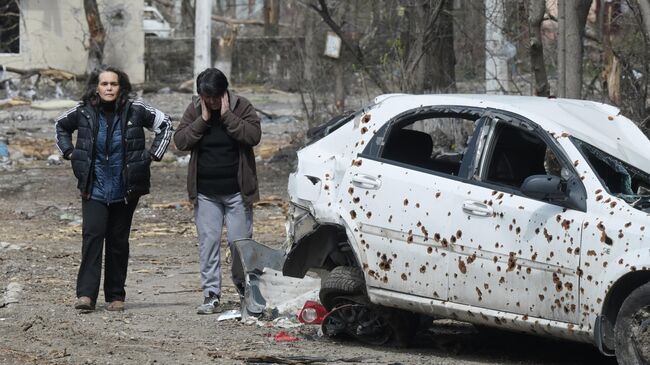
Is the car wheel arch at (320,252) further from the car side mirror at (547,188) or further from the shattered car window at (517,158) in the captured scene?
the car side mirror at (547,188)

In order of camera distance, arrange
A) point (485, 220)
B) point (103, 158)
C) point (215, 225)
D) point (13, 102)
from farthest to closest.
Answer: point (13, 102) → point (103, 158) → point (215, 225) → point (485, 220)

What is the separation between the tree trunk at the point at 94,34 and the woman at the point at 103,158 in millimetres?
25356

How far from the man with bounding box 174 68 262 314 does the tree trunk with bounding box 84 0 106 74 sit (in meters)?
25.8

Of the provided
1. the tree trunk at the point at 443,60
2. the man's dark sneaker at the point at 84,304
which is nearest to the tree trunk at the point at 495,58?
the tree trunk at the point at 443,60

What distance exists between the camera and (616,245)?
22.2 feet

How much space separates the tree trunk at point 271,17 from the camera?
46250mm

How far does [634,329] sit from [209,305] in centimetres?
370

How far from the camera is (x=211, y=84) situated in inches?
359

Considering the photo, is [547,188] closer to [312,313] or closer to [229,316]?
[312,313]

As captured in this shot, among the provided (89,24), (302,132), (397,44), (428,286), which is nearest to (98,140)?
(428,286)

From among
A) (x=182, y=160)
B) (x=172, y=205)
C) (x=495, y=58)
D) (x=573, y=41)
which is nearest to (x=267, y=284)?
(x=573, y=41)

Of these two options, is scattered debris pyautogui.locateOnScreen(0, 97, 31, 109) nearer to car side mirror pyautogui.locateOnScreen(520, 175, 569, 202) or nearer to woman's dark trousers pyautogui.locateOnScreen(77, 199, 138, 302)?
woman's dark trousers pyautogui.locateOnScreen(77, 199, 138, 302)

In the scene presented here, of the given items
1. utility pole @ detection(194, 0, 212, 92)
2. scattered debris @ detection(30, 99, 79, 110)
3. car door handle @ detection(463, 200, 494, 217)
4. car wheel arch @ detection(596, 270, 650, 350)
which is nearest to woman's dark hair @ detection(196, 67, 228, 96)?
car door handle @ detection(463, 200, 494, 217)

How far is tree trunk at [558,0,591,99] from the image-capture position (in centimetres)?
1220
